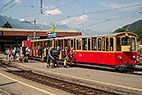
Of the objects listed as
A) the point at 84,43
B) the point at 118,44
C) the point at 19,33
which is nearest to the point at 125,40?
the point at 118,44

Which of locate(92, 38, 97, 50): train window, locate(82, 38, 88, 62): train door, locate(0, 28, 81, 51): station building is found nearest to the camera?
locate(92, 38, 97, 50): train window

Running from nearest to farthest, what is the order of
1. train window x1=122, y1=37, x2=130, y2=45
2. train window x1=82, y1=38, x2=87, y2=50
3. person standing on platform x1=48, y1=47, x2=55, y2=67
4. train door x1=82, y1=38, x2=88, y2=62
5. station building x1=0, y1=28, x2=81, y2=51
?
train window x1=122, y1=37, x2=130, y2=45 < person standing on platform x1=48, y1=47, x2=55, y2=67 < train door x1=82, y1=38, x2=88, y2=62 < train window x1=82, y1=38, x2=87, y2=50 < station building x1=0, y1=28, x2=81, y2=51

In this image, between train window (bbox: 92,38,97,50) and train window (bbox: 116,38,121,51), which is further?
train window (bbox: 92,38,97,50)

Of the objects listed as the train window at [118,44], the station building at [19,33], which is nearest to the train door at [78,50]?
the train window at [118,44]

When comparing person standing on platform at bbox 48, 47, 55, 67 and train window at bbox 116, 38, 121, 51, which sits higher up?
train window at bbox 116, 38, 121, 51

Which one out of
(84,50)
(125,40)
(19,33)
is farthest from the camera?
(19,33)

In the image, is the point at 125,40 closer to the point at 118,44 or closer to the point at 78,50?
the point at 118,44

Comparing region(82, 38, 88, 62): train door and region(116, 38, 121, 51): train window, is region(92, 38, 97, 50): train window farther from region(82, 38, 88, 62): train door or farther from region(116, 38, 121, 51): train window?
region(116, 38, 121, 51): train window

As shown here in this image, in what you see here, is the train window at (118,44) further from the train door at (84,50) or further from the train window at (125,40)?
the train door at (84,50)

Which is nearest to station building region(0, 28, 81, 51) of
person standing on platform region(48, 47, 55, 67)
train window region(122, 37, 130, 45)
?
person standing on platform region(48, 47, 55, 67)

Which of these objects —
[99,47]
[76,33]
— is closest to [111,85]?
[99,47]

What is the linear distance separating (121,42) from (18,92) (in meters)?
8.80

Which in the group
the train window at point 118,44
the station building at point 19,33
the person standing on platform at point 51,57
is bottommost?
the person standing on platform at point 51,57

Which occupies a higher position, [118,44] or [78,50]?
[118,44]
